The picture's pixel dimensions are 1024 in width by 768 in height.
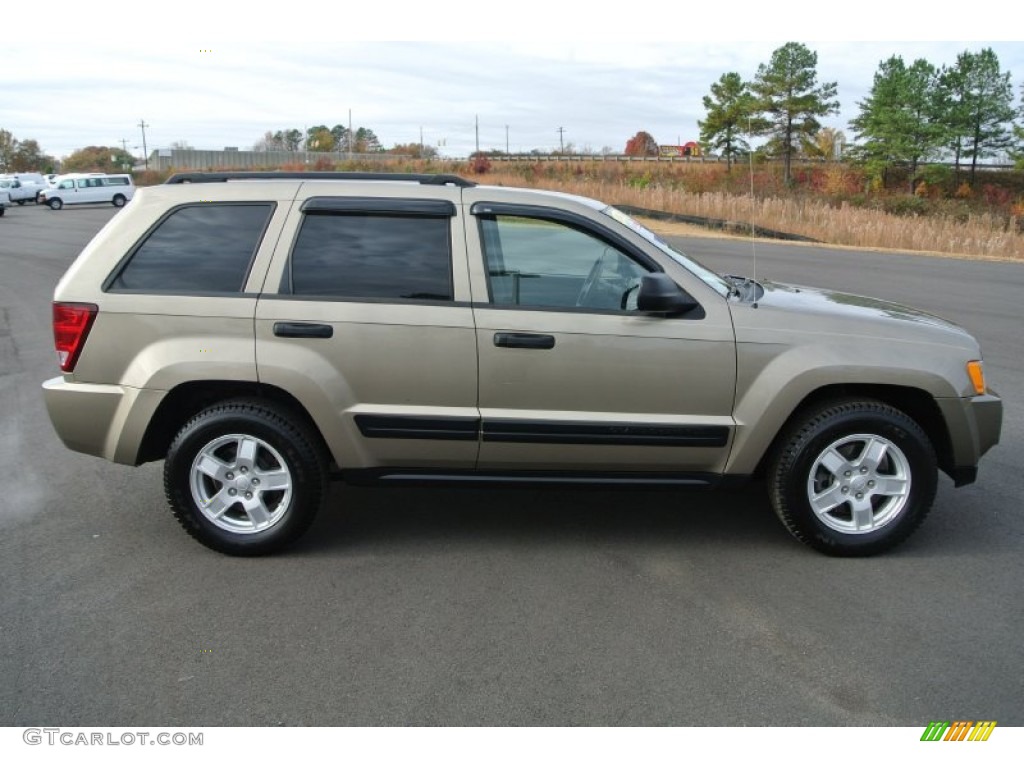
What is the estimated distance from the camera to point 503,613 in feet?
13.3

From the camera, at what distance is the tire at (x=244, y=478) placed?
15.1ft

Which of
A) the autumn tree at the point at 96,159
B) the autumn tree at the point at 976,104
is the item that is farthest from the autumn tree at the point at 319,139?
the autumn tree at the point at 976,104

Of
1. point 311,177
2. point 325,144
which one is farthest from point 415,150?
point 311,177

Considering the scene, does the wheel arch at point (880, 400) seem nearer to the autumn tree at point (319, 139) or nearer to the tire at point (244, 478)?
the tire at point (244, 478)

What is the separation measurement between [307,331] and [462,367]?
0.79 metres

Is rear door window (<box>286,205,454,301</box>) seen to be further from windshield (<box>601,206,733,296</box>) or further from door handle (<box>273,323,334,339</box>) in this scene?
windshield (<box>601,206,733,296</box>)

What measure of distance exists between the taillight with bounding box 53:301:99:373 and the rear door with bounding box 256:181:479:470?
884mm

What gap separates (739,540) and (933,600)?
1.04 meters

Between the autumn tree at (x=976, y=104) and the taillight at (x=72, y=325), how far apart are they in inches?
2495

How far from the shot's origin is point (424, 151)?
3346 inches

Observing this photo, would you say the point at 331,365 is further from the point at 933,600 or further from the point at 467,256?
the point at 933,600

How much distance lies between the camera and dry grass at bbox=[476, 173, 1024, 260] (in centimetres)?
2434

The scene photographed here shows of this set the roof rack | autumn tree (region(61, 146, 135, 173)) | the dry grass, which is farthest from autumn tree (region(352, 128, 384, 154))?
the roof rack
